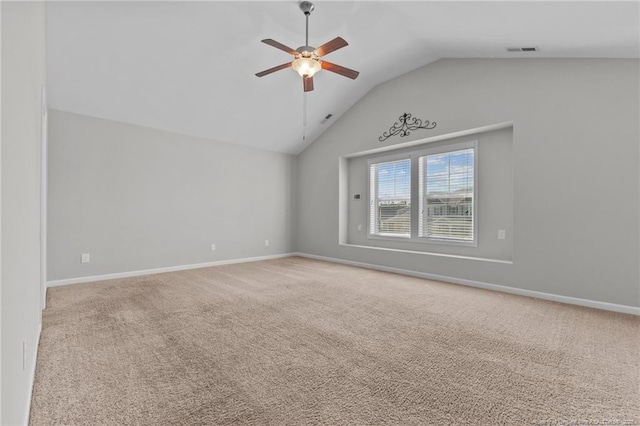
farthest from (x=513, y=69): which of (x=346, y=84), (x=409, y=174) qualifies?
(x=346, y=84)

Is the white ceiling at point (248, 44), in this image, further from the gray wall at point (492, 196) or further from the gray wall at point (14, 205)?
the gray wall at point (14, 205)

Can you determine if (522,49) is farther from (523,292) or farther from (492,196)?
(523,292)

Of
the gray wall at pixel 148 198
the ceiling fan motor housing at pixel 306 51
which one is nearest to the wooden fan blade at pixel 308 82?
the ceiling fan motor housing at pixel 306 51

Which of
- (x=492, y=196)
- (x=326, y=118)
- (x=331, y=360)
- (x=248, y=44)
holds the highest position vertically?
(x=248, y=44)

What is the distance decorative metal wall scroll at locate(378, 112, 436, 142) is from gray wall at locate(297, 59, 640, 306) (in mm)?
104

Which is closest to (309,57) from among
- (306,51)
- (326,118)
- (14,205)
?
(306,51)

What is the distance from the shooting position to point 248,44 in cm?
409

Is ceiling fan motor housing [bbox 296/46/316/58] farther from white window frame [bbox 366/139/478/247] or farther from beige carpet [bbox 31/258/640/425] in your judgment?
white window frame [bbox 366/139/478/247]

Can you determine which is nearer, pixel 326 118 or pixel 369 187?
pixel 369 187

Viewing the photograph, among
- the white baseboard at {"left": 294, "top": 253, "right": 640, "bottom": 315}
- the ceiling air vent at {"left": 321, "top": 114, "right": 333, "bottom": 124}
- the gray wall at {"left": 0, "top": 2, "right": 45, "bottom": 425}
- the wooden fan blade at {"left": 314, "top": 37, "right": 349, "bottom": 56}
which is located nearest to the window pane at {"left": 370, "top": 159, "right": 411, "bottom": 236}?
the white baseboard at {"left": 294, "top": 253, "right": 640, "bottom": 315}

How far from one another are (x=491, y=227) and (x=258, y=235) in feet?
15.0

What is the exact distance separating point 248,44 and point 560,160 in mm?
4254

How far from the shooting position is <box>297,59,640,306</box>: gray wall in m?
3.37

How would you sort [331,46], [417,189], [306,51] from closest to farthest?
1. [331,46]
2. [306,51]
3. [417,189]
